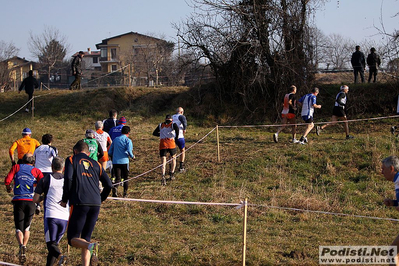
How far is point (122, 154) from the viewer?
1080 centimetres

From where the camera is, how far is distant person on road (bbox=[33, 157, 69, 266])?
245 inches

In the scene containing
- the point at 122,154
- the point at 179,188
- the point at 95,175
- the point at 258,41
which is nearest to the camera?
the point at 95,175

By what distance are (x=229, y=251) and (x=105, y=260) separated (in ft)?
6.36

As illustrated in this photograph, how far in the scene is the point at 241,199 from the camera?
33.6 feet

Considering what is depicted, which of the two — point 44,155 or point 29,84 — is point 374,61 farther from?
point 29,84

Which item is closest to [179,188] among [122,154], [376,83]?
[122,154]

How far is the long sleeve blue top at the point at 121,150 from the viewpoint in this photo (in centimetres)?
1074

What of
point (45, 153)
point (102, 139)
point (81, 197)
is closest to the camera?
point (81, 197)

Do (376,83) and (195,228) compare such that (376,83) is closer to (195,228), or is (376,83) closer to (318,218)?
(318,218)

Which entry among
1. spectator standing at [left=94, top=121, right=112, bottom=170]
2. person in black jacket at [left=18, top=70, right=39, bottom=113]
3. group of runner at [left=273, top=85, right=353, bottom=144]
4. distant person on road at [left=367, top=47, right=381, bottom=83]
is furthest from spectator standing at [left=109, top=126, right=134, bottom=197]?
distant person on road at [left=367, top=47, right=381, bottom=83]

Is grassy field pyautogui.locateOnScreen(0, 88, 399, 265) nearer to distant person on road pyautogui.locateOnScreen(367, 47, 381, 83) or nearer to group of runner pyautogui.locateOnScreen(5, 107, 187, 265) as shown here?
group of runner pyautogui.locateOnScreen(5, 107, 187, 265)

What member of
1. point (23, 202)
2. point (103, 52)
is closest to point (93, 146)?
point (23, 202)

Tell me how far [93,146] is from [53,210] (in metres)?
3.67

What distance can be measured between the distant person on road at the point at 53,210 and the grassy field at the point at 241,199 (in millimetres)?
797
